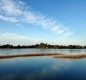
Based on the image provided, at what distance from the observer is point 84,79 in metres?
22.1

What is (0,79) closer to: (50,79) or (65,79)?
(50,79)

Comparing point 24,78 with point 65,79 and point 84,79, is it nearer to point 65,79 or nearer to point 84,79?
point 65,79

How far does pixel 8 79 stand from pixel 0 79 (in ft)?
3.70

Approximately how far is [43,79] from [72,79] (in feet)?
13.6

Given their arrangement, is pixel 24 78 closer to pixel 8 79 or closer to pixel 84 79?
pixel 8 79

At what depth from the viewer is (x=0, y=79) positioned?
2172 centimetres

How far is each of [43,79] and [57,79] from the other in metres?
2.01

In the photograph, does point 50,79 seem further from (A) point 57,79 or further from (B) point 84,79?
(B) point 84,79

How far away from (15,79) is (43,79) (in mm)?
3871

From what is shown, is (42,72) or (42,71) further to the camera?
(42,71)

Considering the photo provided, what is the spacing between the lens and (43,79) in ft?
70.7

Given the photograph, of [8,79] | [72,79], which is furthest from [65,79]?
[8,79]

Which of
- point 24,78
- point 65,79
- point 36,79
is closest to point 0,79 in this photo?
point 24,78

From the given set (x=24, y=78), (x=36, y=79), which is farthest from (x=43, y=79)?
(x=24, y=78)
